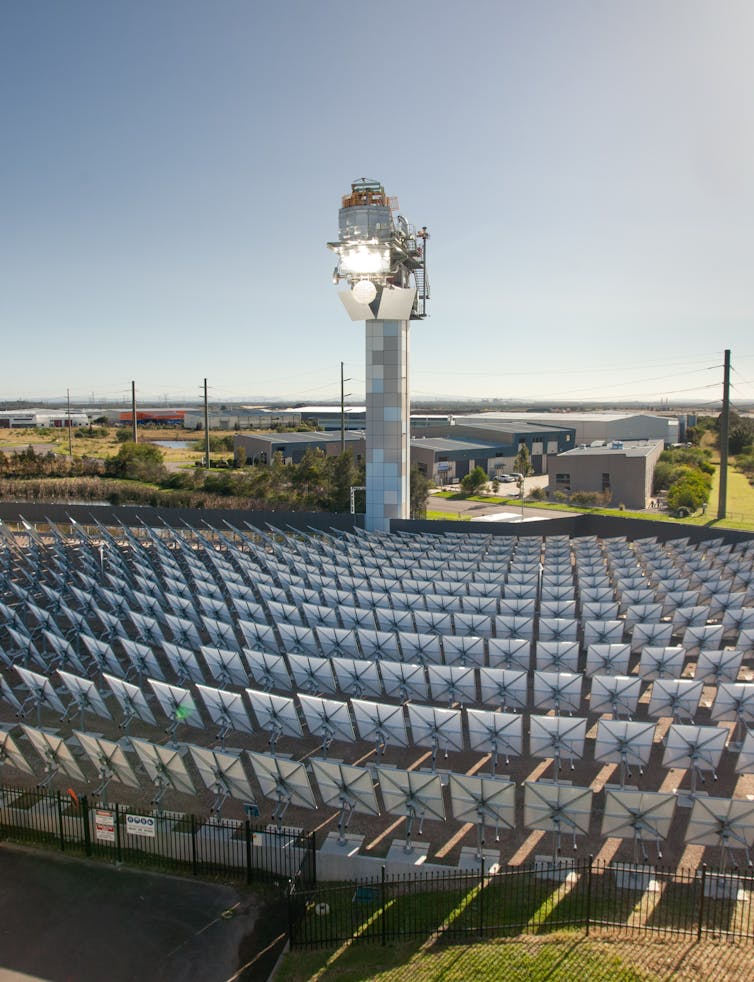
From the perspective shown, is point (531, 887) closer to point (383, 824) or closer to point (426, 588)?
point (383, 824)

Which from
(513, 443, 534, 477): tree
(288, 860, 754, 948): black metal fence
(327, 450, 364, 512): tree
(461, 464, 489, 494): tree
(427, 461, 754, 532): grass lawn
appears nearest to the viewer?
(288, 860, 754, 948): black metal fence

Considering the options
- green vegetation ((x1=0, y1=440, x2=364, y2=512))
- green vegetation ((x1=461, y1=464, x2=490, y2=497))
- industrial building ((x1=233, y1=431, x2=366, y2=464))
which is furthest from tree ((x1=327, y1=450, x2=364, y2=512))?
industrial building ((x1=233, y1=431, x2=366, y2=464))

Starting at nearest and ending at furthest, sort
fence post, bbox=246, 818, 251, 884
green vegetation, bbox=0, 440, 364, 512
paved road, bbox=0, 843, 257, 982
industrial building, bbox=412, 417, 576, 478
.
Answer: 1. paved road, bbox=0, 843, 257, 982
2. fence post, bbox=246, 818, 251, 884
3. green vegetation, bbox=0, 440, 364, 512
4. industrial building, bbox=412, 417, 576, 478

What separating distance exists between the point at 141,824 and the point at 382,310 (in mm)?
27629

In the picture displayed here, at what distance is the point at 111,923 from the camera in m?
9.73

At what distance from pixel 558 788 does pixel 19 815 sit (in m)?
9.37

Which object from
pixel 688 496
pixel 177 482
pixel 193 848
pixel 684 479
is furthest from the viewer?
pixel 177 482

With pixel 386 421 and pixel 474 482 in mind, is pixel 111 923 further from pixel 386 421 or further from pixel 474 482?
pixel 474 482

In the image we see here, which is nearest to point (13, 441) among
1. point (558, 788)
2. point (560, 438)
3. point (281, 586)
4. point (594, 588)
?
point (560, 438)

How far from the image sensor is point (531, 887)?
32.6ft

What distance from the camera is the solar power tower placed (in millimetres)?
33406

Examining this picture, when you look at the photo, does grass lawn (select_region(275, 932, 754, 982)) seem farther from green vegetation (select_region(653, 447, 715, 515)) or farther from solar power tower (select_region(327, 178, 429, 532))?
green vegetation (select_region(653, 447, 715, 515))

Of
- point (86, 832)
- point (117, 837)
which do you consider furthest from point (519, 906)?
point (86, 832)

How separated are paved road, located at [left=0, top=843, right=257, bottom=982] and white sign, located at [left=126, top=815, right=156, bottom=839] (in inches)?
24.5
